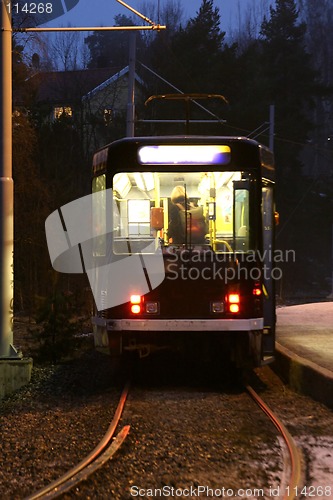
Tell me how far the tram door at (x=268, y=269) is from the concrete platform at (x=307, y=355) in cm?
48

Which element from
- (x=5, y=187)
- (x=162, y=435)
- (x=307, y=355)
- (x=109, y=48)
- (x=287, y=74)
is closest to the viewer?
(x=162, y=435)

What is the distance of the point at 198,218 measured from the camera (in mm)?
9305

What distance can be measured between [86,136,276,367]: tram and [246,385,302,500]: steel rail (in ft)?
3.18

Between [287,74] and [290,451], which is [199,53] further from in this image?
[290,451]

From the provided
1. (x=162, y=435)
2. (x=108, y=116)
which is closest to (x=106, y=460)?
(x=162, y=435)

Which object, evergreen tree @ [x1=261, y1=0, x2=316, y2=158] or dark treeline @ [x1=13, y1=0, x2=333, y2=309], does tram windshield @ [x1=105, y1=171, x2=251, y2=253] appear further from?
evergreen tree @ [x1=261, y1=0, x2=316, y2=158]

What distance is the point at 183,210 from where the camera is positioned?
933 centimetres

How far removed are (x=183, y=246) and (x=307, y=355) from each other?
2986 mm

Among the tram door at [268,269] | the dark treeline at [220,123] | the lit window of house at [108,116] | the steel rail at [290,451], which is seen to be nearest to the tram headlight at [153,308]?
the tram door at [268,269]

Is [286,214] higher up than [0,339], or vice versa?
[286,214]

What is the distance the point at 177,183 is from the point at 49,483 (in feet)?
15.5

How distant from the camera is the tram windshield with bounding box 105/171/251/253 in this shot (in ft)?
30.3

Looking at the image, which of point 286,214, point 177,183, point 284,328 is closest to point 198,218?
point 177,183

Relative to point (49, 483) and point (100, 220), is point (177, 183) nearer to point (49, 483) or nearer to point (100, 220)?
point (100, 220)
